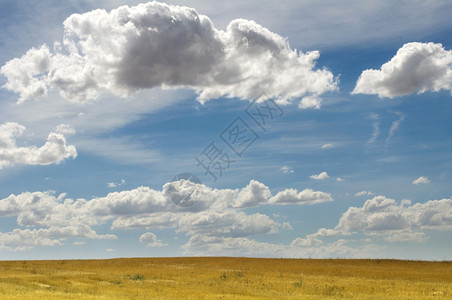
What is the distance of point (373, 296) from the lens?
39625 mm

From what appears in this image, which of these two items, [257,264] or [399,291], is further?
[257,264]

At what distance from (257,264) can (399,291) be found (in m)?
35.2

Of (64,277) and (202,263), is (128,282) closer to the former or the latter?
(64,277)

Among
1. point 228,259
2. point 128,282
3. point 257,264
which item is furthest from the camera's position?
point 228,259

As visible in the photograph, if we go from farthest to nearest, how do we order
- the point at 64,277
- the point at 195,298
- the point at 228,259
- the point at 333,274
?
the point at 228,259, the point at 333,274, the point at 64,277, the point at 195,298

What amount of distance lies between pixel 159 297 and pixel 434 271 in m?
41.8

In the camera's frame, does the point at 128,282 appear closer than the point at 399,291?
No

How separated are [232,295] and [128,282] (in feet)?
47.1

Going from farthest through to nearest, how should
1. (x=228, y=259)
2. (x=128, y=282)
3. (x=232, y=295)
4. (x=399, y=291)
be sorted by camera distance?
(x=228, y=259), (x=128, y=282), (x=399, y=291), (x=232, y=295)

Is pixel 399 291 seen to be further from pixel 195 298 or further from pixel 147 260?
pixel 147 260

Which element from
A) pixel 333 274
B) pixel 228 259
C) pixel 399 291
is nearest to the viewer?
pixel 399 291

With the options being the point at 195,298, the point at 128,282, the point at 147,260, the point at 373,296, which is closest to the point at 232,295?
the point at 195,298

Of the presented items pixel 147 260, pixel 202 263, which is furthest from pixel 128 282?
pixel 147 260

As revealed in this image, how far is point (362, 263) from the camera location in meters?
76.1
